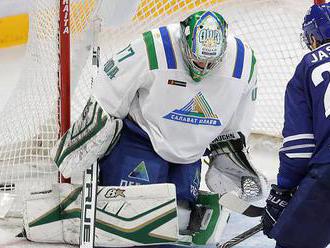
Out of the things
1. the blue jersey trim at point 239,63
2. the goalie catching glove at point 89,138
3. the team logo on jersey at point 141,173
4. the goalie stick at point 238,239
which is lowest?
the goalie stick at point 238,239

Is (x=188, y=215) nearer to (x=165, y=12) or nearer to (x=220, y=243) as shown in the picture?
(x=220, y=243)

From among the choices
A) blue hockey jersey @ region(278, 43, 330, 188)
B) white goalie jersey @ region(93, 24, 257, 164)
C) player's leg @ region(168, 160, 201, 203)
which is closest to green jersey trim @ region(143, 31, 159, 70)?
white goalie jersey @ region(93, 24, 257, 164)

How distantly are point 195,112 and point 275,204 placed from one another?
0.54 metres

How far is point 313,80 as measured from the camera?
1.86 m

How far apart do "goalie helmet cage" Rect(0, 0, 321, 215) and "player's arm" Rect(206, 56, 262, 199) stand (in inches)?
22.1

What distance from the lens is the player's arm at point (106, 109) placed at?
2.34 metres

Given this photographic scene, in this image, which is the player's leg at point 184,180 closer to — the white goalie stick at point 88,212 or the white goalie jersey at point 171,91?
the white goalie jersey at point 171,91

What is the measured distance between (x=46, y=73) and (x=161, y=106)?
67cm

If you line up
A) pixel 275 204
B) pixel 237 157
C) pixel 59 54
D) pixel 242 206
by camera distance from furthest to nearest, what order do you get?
pixel 59 54 < pixel 237 157 < pixel 242 206 < pixel 275 204

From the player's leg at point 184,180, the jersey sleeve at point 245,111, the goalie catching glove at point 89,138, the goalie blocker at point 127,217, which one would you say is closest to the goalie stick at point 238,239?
the goalie blocker at point 127,217

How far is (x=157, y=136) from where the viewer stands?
7.89ft

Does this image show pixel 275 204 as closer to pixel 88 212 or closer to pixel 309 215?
pixel 309 215

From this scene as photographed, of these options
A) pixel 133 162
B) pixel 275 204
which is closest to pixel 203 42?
pixel 133 162

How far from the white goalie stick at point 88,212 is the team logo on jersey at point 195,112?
32 cm
